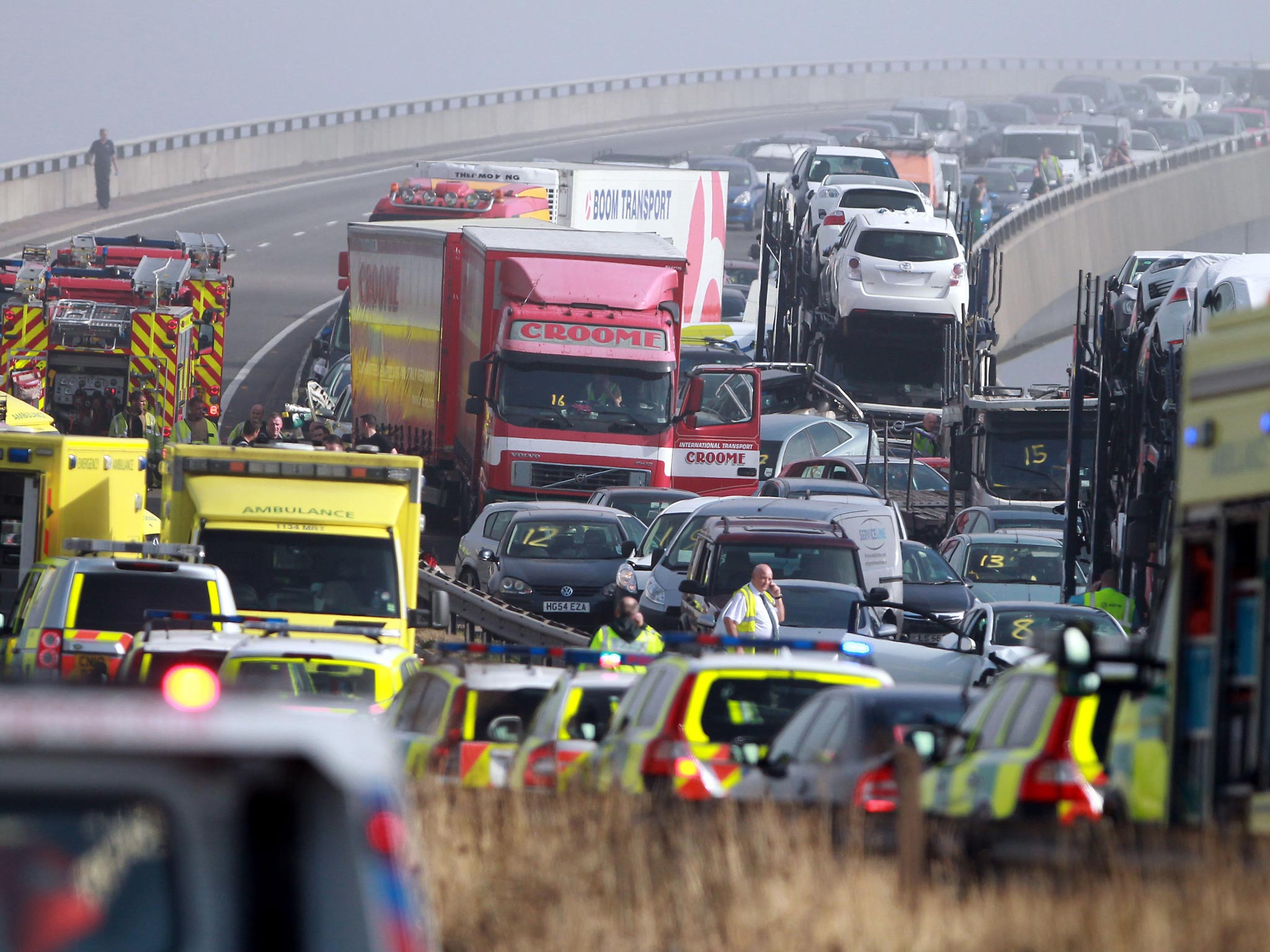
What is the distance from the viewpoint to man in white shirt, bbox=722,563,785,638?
665 inches

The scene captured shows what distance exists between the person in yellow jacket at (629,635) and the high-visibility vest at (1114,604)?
551 cm

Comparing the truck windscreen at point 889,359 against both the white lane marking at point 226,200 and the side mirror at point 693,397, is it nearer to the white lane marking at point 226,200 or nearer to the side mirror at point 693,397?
the side mirror at point 693,397

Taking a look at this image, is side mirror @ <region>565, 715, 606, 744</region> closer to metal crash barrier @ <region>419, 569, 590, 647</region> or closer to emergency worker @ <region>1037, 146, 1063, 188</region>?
metal crash barrier @ <region>419, 569, 590, 647</region>

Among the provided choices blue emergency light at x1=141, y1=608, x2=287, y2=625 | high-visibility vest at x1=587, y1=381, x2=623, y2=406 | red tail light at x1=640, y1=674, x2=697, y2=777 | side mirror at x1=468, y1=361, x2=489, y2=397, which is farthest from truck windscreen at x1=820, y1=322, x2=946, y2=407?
red tail light at x1=640, y1=674, x2=697, y2=777

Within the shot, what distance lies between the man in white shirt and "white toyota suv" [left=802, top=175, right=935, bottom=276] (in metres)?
22.0

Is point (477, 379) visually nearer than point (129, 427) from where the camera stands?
No

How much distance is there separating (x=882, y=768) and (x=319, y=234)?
191 ft

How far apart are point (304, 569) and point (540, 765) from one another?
24.9 feet

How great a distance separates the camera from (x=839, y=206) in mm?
40188

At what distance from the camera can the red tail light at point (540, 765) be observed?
1019 cm

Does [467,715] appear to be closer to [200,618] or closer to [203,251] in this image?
[200,618]

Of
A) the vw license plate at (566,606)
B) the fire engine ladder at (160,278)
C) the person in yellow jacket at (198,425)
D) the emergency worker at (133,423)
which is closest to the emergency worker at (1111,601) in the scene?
the vw license plate at (566,606)

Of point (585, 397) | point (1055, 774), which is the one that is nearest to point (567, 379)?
point (585, 397)

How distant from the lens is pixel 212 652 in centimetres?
1407
